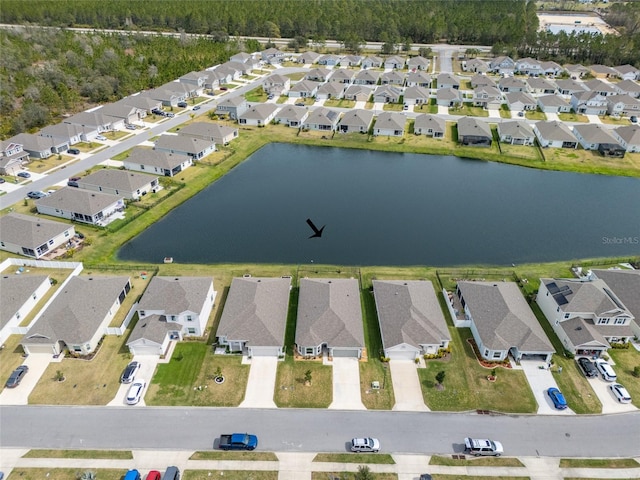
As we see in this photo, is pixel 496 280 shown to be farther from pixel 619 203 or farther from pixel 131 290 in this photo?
pixel 131 290

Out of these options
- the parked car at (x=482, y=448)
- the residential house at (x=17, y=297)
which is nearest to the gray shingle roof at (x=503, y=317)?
the parked car at (x=482, y=448)

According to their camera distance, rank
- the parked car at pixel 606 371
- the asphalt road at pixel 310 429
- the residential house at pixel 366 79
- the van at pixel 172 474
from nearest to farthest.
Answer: the van at pixel 172 474 < the asphalt road at pixel 310 429 < the parked car at pixel 606 371 < the residential house at pixel 366 79

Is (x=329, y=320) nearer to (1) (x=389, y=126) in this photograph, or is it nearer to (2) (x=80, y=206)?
(2) (x=80, y=206)

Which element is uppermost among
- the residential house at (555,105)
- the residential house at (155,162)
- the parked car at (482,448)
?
the residential house at (555,105)

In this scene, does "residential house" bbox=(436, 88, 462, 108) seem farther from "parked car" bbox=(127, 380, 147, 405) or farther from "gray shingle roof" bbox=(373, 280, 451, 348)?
"parked car" bbox=(127, 380, 147, 405)

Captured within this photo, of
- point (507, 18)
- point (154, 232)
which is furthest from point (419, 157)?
point (507, 18)

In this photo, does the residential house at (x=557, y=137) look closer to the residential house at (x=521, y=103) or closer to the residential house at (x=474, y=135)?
the residential house at (x=474, y=135)
